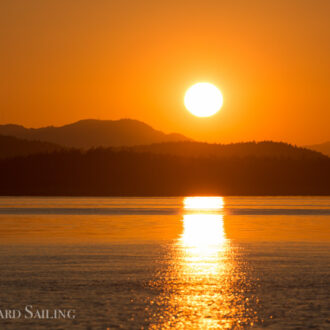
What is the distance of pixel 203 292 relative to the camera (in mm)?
21969

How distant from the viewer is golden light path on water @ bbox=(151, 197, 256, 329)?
17.7 metres

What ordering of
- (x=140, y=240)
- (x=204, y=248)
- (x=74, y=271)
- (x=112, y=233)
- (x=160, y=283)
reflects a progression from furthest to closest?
1. (x=112, y=233)
2. (x=140, y=240)
3. (x=204, y=248)
4. (x=74, y=271)
5. (x=160, y=283)

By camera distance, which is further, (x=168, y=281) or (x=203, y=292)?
(x=168, y=281)

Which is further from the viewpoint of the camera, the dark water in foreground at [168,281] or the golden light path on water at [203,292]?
the dark water in foreground at [168,281]

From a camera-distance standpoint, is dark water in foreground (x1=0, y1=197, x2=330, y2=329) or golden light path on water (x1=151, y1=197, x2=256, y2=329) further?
dark water in foreground (x1=0, y1=197, x2=330, y2=329)

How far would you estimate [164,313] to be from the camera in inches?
731

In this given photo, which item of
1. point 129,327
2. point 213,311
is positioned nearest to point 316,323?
point 213,311

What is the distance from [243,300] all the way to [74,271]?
27.0 feet

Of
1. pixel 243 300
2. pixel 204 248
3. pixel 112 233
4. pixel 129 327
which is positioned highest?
pixel 112 233

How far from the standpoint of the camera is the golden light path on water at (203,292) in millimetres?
17656

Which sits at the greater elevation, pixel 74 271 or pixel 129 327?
pixel 74 271

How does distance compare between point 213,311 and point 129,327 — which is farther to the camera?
point 213,311

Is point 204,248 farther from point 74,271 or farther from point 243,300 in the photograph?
point 243,300

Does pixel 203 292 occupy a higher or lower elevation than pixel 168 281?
lower
